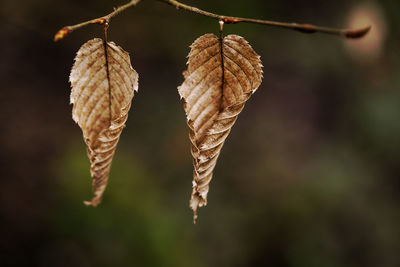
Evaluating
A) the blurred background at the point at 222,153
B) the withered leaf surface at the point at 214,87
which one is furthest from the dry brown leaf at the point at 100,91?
the blurred background at the point at 222,153

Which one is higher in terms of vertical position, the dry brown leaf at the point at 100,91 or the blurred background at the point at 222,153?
the dry brown leaf at the point at 100,91

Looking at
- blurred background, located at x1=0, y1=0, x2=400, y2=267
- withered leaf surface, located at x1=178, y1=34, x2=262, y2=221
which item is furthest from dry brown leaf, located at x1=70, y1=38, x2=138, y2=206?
blurred background, located at x1=0, y1=0, x2=400, y2=267

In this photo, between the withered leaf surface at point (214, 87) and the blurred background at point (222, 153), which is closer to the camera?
the withered leaf surface at point (214, 87)

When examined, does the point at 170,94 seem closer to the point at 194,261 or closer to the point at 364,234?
the point at 194,261

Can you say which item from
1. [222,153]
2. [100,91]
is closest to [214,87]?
[100,91]

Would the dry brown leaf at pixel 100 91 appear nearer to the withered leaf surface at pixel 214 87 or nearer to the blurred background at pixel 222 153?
the withered leaf surface at pixel 214 87

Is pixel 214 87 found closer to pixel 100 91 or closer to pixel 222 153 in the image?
pixel 100 91

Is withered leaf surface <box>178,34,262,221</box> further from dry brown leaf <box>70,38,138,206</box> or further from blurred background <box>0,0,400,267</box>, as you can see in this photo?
blurred background <box>0,0,400,267</box>
